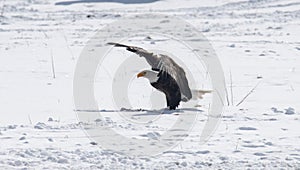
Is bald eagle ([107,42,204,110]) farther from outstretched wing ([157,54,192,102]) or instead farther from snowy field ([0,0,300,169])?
snowy field ([0,0,300,169])

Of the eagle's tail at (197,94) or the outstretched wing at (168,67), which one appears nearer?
the outstretched wing at (168,67)

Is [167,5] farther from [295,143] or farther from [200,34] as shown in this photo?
[295,143]

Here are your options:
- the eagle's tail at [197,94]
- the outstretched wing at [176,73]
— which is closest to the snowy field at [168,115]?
the eagle's tail at [197,94]

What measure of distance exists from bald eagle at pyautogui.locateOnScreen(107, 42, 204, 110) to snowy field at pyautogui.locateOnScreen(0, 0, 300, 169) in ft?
1.13

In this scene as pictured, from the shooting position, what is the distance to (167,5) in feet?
85.5

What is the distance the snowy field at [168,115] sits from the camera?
225 inches

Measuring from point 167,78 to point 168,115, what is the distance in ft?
1.38

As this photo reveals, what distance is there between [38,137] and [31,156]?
735 millimetres

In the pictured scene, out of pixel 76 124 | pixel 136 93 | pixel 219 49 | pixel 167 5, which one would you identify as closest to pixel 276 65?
pixel 219 49

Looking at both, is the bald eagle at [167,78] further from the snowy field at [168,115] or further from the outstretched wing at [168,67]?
the snowy field at [168,115]

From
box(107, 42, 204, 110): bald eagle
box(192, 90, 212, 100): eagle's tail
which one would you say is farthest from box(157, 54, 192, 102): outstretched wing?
box(192, 90, 212, 100): eagle's tail

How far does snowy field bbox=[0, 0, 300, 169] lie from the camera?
18.7ft

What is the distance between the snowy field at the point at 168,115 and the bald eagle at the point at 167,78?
35 centimetres

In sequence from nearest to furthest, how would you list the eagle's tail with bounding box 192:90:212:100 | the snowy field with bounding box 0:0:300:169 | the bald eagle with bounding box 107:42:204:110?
the snowy field with bounding box 0:0:300:169 → the bald eagle with bounding box 107:42:204:110 → the eagle's tail with bounding box 192:90:212:100
